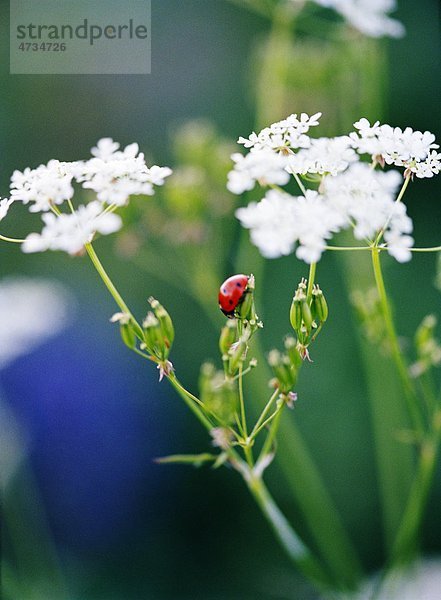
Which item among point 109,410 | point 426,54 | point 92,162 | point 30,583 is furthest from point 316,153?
point 426,54

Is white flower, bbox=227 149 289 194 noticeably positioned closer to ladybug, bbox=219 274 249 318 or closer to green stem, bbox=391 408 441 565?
ladybug, bbox=219 274 249 318

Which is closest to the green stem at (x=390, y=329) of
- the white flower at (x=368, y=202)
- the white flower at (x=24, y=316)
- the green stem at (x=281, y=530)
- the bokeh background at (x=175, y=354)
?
the white flower at (x=368, y=202)

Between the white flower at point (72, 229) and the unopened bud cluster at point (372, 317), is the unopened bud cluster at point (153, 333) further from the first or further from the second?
the unopened bud cluster at point (372, 317)

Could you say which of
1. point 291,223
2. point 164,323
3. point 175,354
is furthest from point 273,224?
point 175,354

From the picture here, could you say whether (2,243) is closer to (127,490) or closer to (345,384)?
(127,490)

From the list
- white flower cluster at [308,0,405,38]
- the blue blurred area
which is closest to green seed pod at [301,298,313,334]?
white flower cluster at [308,0,405,38]
